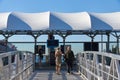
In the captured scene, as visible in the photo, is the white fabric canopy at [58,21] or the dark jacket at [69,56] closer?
the dark jacket at [69,56]

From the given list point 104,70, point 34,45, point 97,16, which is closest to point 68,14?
point 97,16

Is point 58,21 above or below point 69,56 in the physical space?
above

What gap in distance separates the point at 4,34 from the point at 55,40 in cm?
479

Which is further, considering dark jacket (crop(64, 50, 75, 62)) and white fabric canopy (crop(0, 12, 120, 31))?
white fabric canopy (crop(0, 12, 120, 31))

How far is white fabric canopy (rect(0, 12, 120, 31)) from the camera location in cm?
3098

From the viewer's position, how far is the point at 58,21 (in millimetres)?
31922

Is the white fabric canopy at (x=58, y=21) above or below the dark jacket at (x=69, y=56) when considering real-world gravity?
above

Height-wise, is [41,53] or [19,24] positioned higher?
[19,24]

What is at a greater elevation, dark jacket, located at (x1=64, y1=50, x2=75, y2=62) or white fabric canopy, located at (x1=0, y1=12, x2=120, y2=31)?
white fabric canopy, located at (x1=0, y1=12, x2=120, y2=31)

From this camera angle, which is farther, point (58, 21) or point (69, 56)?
point (58, 21)

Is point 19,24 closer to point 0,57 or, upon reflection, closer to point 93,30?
point 93,30

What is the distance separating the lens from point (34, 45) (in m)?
31.3

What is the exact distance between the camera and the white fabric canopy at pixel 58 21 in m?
31.0

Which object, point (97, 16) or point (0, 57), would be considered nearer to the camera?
point (0, 57)
